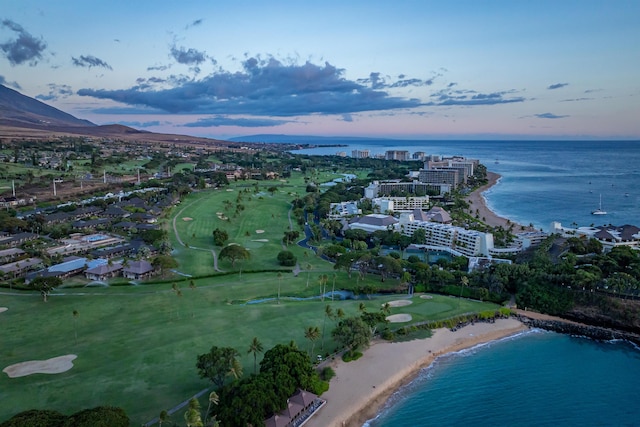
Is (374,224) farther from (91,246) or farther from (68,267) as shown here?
(68,267)

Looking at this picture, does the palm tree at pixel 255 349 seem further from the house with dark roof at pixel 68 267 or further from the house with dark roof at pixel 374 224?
the house with dark roof at pixel 374 224

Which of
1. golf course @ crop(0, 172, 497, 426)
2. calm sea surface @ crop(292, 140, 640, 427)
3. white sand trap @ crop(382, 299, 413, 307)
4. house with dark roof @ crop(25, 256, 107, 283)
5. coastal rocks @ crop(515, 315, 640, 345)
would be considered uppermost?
house with dark roof @ crop(25, 256, 107, 283)

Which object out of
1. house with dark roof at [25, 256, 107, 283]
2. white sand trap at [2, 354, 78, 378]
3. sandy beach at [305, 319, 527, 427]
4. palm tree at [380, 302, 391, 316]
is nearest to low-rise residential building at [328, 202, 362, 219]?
house with dark roof at [25, 256, 107, 283]

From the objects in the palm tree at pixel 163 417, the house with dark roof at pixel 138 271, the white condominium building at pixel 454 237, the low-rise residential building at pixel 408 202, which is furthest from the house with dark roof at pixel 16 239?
the low-rise residential building at pixel 408 202

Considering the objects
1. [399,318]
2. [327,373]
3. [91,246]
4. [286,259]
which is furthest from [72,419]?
[91,246]

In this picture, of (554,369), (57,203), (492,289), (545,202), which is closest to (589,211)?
(545,202)

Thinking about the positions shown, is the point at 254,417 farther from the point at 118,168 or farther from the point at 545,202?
the point at 118,168

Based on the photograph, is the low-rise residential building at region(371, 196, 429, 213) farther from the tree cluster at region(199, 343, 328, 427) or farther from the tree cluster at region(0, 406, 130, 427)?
the tree cluster at region(0, 406, 130, 427)
